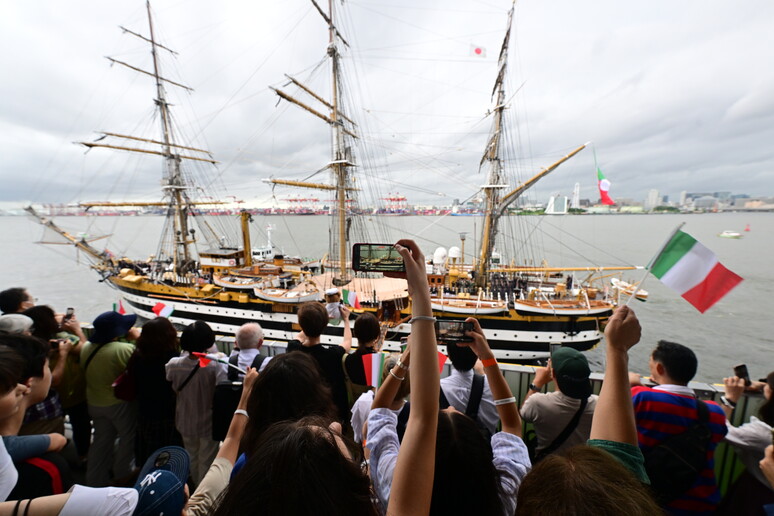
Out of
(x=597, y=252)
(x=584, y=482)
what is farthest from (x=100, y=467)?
(x=597, y=252)

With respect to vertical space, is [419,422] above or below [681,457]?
above

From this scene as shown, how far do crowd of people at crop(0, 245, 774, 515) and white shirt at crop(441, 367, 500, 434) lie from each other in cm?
1

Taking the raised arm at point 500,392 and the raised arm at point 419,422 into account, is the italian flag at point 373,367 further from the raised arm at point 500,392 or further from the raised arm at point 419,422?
the raised arm at point 419,422

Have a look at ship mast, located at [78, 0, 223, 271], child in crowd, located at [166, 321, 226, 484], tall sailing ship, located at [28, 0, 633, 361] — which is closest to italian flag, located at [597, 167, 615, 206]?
tall sailing ship, located at [28, 0, 633, 361]

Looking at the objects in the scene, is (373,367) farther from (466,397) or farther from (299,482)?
(299,482)

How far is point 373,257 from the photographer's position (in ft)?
7.14

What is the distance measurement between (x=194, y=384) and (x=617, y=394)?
3157 mm

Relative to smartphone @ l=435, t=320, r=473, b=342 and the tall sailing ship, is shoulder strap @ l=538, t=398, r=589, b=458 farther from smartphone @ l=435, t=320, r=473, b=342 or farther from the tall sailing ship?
the tall sailing ship

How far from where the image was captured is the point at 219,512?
0.82m

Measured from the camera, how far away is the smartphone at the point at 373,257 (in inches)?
79.3

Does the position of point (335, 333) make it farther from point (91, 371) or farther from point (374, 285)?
point (91, 371)

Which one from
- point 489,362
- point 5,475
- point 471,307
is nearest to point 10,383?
point 5,475

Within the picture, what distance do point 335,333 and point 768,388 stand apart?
13.1 metres

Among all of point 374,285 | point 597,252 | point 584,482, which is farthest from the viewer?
point 597,252
